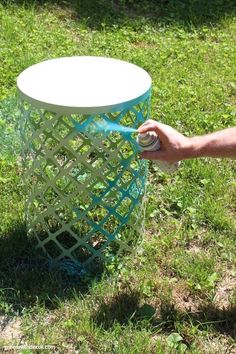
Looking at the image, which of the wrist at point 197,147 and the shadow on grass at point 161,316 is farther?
the shadow on grass at point 161,316

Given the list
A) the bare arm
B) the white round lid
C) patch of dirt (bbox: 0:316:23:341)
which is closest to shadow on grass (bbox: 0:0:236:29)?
the white round lid

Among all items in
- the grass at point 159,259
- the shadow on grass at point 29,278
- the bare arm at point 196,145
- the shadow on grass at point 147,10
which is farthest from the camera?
the shadow on grass at point 147,10

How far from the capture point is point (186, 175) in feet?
11.3

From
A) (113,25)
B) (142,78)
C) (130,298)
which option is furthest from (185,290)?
(113,25)

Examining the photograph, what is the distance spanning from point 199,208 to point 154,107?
117cm

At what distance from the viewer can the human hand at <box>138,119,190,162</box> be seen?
2299 millimetres

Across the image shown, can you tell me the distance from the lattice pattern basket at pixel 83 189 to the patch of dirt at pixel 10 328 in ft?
1.20

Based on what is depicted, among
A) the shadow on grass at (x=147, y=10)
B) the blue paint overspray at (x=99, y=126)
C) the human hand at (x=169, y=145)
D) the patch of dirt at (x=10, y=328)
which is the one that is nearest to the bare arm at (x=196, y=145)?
the human hand at (x=169, y=145)

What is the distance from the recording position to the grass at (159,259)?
7.88 ft

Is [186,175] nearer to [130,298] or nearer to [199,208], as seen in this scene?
[199,208]

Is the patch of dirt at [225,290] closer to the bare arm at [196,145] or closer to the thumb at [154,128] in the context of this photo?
the bare arm at [196,145]

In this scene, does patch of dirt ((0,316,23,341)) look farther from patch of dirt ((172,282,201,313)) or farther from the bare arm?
the bare arm

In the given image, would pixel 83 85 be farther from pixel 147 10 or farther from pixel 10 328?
pixel 147 10

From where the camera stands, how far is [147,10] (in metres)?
6.17
